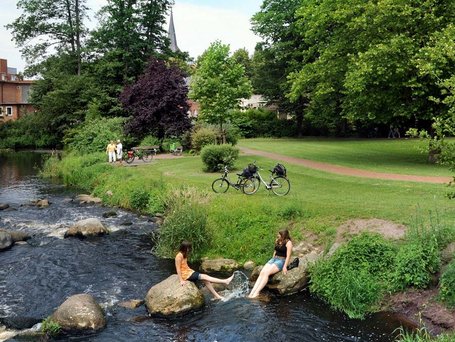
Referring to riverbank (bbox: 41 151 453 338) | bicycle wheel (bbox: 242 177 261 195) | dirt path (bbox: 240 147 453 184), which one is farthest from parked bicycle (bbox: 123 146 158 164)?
bicycle wheel (bbox: 242 177 261 195)

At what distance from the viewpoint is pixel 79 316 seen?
10.4m

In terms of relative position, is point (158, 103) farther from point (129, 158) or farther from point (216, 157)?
→ point (216, 157)

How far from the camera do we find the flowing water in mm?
10141

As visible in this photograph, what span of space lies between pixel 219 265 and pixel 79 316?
5146mm

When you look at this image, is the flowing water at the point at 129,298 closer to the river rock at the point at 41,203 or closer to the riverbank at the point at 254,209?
the riverbank at the point at 254,209

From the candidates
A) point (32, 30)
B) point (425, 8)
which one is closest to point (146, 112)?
point (425, 8)

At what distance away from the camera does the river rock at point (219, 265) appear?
14.4m

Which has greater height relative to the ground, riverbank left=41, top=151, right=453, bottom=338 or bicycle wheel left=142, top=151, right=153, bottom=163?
bicycle wheel left=142, top=151, right=153, bottom=163

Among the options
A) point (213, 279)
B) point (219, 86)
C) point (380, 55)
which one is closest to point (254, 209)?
point (213, 279)

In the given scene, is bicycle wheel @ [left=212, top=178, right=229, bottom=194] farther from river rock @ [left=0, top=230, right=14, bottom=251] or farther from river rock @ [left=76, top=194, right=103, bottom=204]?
river rock @ [left=0, top=230, right=14, bottom=251]

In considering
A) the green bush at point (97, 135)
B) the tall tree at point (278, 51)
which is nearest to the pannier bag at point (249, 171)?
the green bush at point (97, 135)

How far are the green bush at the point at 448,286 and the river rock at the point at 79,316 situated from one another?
7.67 m

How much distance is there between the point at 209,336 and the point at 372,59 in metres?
18.5

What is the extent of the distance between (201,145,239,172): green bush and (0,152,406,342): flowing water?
755 centimetres
